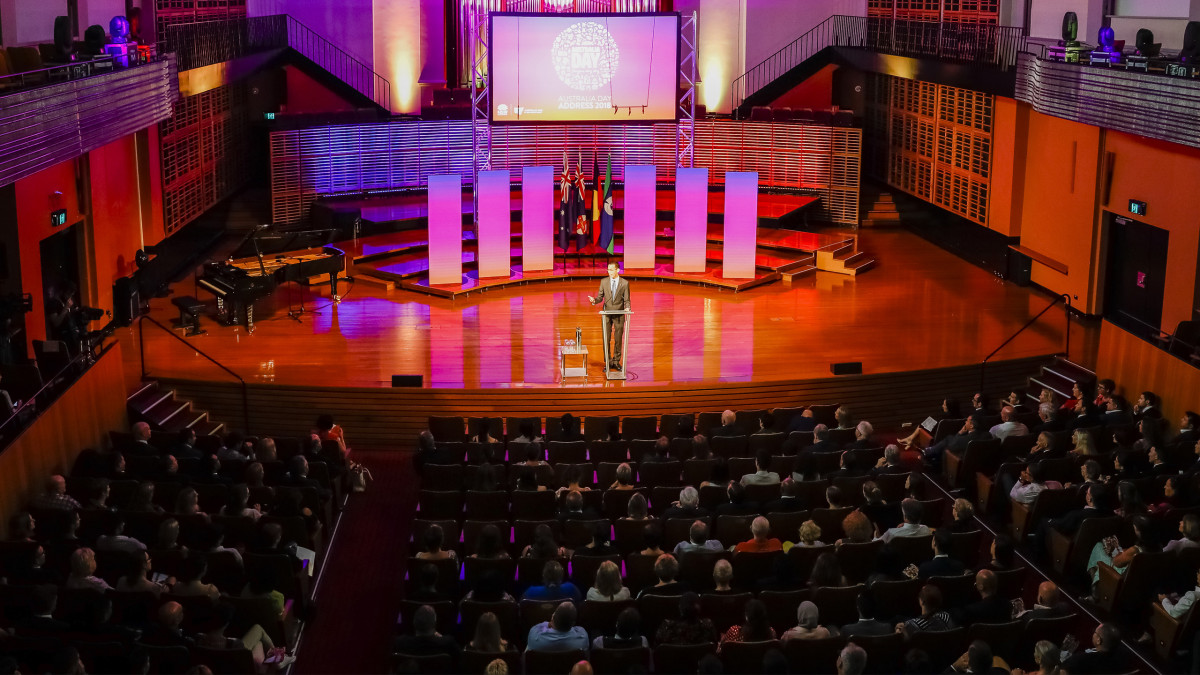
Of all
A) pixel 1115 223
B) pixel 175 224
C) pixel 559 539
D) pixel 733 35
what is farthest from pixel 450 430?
pixel 733 35

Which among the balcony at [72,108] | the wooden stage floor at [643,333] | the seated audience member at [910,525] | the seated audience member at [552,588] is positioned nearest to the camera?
the seated audience member at [552,588]

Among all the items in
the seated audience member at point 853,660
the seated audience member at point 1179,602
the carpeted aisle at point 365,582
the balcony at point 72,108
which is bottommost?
the carpeted aisle at point 365,582

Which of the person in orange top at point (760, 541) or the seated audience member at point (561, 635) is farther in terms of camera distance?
the person in orange top at point (760, 541)

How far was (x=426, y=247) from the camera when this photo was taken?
68.2ft

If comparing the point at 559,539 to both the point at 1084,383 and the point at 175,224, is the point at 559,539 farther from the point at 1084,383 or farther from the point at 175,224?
the point at 175,224

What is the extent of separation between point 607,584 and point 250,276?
960cm

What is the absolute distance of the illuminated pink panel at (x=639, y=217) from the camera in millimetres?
18578

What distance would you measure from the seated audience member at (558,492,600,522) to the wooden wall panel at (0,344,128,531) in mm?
4239

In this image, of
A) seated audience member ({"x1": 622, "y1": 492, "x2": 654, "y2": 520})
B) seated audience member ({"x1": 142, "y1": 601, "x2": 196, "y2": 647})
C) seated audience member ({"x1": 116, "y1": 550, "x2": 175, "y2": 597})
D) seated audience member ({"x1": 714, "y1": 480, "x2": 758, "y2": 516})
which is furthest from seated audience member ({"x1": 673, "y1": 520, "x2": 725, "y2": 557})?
seated audience member ({"x1": 116, "y1": 550, "x2": 175, "y2": 597})

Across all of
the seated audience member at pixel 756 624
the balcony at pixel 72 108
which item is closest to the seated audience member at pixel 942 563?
the seated audience member at pixel 756 624

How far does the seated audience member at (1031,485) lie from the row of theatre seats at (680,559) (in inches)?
21.9

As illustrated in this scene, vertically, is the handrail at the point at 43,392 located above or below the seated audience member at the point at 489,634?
above

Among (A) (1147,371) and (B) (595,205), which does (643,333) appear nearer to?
(B) (595,205)

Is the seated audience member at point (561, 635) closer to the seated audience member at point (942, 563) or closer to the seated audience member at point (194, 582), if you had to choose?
the seated audience member at point (194, 582)
